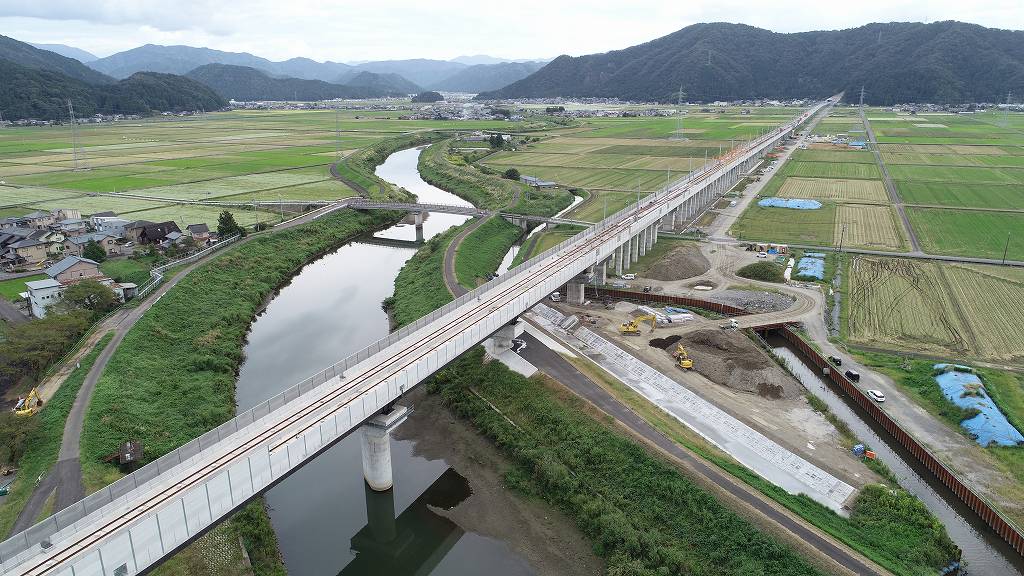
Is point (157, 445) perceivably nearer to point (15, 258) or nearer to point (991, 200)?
point (15, 258)

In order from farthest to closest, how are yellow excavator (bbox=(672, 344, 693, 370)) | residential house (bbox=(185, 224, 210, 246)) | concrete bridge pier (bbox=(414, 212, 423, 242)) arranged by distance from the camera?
1. concrete bridge pier (bbox=(414, 212, 423, 242))
2. residential house (bbox=(185, 224, 210, 246))
3. yellow excavator (bbox=(672, 344, 693, 370))

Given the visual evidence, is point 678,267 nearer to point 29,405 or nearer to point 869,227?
point 869,227

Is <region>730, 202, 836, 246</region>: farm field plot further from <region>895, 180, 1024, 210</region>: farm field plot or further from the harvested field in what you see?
<region>895, 180, 1024, 210</region>: farm field plot

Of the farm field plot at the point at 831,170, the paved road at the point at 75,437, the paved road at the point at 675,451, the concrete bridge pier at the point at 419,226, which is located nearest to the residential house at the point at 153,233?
the paved road at the point at 75,437

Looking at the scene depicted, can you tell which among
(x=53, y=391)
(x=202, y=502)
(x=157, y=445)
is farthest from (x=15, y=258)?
(x=202, y=502)

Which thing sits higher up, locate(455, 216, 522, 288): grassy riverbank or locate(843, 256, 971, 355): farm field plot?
locate(455, 216, 522, 288): grassy riverbank

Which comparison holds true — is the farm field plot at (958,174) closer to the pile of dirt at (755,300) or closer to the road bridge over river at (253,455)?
the pile of dirt at (755,300)

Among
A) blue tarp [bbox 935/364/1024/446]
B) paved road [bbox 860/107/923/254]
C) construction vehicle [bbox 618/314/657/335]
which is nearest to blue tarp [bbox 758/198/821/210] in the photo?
paved road [bbox 860/107/923/254]
